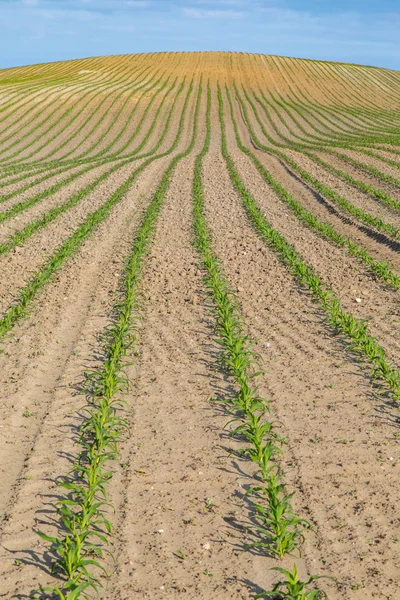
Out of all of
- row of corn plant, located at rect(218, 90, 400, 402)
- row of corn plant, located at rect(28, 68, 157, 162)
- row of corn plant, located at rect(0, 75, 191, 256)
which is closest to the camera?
row of corn plant, located at rect(218, 90, 400, 402)

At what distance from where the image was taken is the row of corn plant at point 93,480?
4773 mm

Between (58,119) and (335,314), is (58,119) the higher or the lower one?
the higher one

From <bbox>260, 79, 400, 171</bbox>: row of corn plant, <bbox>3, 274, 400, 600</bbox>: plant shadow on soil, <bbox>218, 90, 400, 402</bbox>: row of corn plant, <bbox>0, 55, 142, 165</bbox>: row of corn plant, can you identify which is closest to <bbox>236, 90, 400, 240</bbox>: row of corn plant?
<bbox>260, 79, 400, 171</bbox>: row of corn plant

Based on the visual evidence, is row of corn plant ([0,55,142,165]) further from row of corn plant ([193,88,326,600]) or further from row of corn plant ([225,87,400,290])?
row of corn plant ([193,88,326,600])

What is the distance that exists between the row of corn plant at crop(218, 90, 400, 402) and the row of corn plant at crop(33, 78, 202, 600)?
3209 millimetres

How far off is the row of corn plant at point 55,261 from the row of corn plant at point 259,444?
10.5 feet

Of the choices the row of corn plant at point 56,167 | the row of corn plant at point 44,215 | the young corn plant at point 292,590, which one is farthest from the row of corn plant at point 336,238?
the row of corn plant at point 56,167

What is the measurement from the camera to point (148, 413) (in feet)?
24.4

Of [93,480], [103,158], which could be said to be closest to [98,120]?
[103,158]

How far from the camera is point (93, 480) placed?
18.7ft

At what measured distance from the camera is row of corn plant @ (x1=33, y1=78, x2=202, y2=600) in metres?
4.77

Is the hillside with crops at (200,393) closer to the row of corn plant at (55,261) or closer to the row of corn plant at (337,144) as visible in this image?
the row of corn plant at (55,261)

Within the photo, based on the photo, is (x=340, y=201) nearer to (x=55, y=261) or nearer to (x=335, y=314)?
(x=55, y=261)

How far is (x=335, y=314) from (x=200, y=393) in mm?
3320
